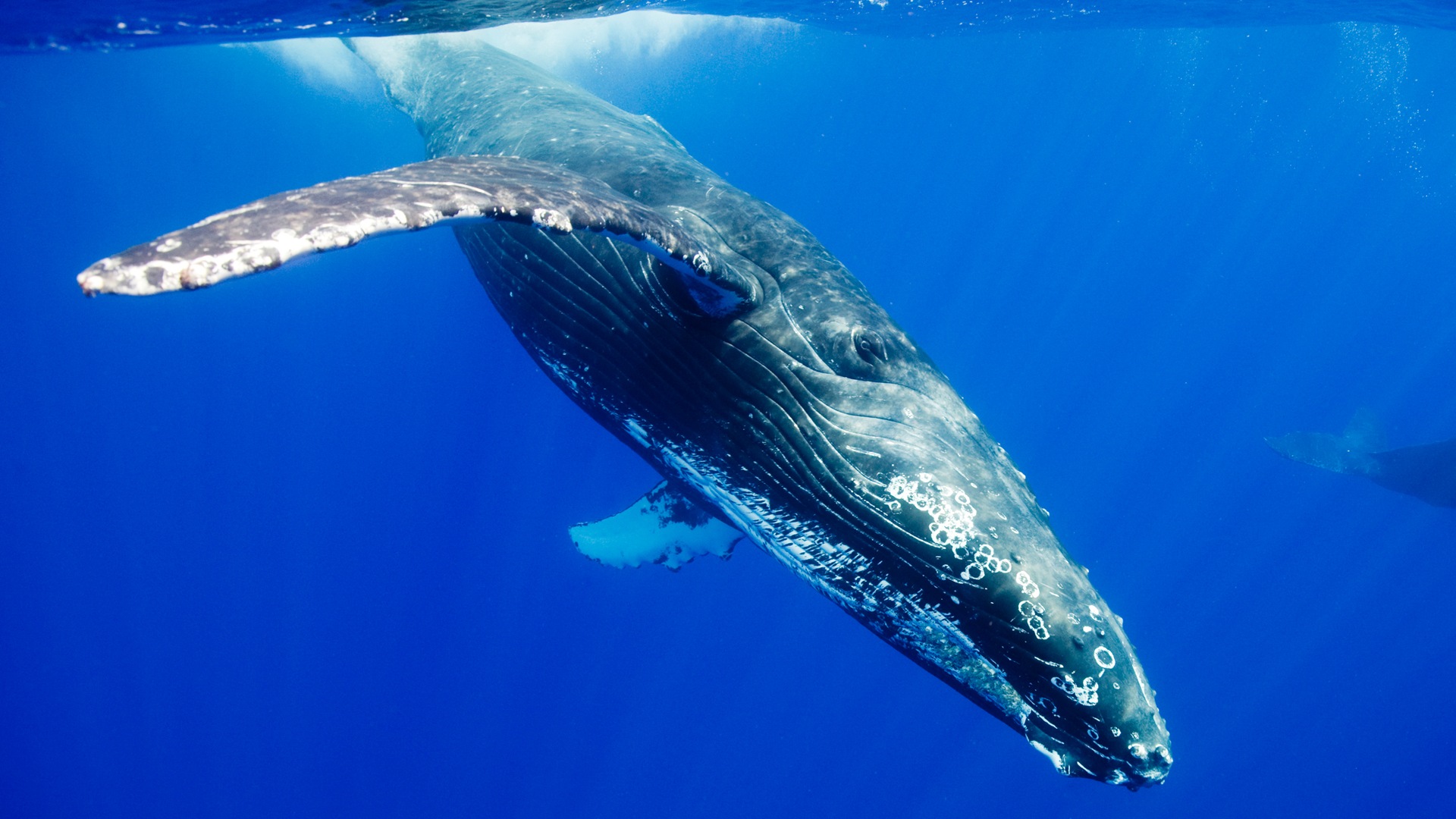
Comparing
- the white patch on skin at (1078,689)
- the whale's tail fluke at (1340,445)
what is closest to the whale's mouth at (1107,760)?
the white patch on skin at (1078,689)

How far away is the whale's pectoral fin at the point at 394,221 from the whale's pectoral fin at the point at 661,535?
3960mm

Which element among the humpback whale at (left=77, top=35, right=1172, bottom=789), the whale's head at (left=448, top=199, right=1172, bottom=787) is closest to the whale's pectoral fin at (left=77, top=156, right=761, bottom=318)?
the humpback whale at (left=77, top=35, right=1172, bottom=789)

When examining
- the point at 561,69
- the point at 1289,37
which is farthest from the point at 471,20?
the point at 1289,37

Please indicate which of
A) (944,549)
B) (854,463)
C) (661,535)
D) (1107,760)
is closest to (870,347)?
(854,463)

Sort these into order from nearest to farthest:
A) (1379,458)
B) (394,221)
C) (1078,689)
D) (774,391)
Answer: (394,221) < (1078,689) < (774,391) < (1379,458)

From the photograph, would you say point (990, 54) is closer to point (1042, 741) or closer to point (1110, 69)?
point (1110, 69)

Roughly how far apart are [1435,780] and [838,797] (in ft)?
108

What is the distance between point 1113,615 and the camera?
314 centimetres

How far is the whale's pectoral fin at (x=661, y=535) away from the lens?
275 inches

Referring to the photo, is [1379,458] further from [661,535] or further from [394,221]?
[394,221]

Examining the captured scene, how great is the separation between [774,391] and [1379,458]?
23984mm

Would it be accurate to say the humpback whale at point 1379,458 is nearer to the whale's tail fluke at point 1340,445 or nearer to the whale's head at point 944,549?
the whale's tail fluke at point 1340,445

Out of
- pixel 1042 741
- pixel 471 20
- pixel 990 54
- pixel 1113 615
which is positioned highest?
pixel 990 54

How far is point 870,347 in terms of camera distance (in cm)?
375
